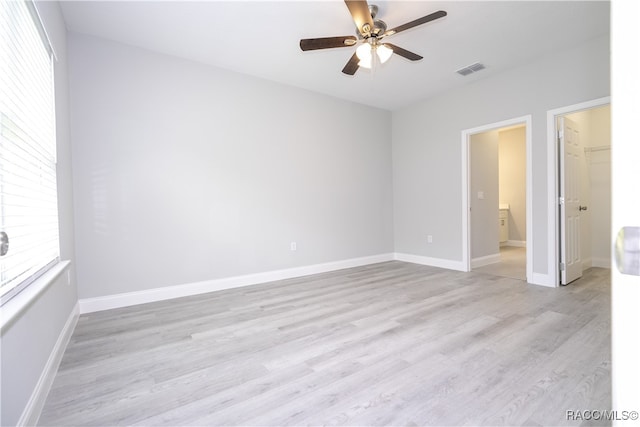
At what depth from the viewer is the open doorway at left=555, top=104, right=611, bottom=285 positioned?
137 inches

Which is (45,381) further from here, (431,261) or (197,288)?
(431,261)

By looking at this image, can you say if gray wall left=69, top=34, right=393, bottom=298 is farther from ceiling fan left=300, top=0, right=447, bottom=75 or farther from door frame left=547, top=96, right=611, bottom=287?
door frame left=547, top=96, right=611, bottom=287

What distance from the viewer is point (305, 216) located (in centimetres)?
436

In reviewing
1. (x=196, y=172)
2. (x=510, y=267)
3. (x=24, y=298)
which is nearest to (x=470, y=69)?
(x=510, y=267)

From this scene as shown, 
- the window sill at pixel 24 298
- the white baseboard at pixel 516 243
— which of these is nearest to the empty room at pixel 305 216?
the window sill at pixel 24 298

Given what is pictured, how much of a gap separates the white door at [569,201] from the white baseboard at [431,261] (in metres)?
1.23

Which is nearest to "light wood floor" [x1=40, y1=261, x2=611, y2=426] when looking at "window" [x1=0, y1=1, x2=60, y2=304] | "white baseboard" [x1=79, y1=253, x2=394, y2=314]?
"white baseboard" [x1=79, y1=253, x2=394, y2=314]

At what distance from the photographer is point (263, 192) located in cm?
394

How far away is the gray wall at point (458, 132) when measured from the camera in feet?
10.7

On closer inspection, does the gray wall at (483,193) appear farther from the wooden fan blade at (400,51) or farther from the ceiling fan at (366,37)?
the ceiling fan at (366,37)

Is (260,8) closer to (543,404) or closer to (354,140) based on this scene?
(354,140)

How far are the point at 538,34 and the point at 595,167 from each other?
2.74 metres

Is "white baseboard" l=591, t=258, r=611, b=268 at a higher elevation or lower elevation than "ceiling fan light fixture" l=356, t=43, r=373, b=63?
lower

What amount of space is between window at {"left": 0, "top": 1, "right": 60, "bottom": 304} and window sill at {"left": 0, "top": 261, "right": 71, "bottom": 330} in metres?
0.03
